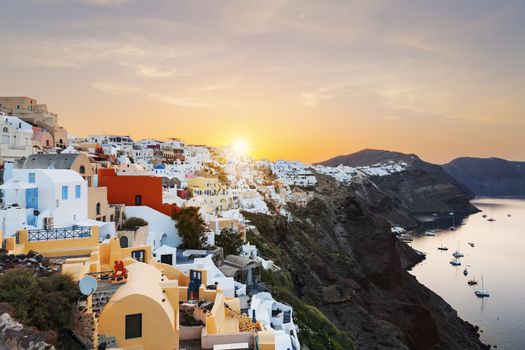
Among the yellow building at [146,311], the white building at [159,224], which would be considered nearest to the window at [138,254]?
the yellow building at [146,311]

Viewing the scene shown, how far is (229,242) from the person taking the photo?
28766 mm

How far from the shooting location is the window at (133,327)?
33.9 feet

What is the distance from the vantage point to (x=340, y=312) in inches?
1591

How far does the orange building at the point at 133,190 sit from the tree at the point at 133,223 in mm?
1991

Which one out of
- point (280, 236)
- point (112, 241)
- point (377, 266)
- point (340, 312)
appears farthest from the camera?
point (377, 266)

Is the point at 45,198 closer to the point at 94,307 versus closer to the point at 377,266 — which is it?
the point at 94,307

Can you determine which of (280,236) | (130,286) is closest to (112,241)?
(130,286)

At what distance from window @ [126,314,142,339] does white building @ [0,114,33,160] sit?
2497cm

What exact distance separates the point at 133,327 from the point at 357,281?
48932 mm

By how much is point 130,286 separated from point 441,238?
117m

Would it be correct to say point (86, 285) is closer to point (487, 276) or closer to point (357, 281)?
point (357, 281)

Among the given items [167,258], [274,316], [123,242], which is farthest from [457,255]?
[123,242]

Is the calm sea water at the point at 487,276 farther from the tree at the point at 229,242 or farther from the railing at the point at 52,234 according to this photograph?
the railing at the point at 52,234

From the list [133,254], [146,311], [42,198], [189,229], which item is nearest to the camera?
[146,311]
